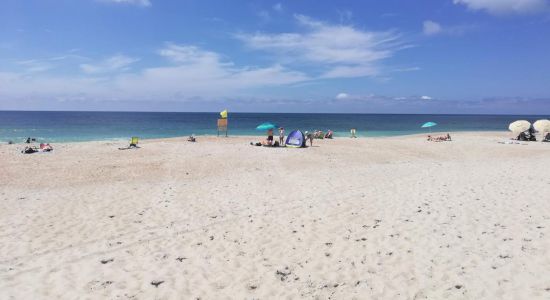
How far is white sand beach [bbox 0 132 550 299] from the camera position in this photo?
6.03m

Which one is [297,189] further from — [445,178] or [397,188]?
[445,178]

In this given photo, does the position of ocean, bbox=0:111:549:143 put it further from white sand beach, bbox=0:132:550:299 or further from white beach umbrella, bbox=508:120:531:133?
white sand beach, bbox=0:132:550:299

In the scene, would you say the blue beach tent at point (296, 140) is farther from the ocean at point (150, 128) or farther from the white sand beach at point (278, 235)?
the ocean at point (150, 128)

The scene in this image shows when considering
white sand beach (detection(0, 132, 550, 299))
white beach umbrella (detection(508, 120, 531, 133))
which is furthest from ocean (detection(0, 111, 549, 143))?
white sand beach (detection(0, 132, 550, 299))

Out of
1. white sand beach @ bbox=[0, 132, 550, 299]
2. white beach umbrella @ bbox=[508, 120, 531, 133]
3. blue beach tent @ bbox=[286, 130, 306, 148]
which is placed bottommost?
white sand beach @ bbox=[0, 132, 550, 299]

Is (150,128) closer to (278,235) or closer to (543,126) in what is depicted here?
(543,126)

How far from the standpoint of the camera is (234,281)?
630cm

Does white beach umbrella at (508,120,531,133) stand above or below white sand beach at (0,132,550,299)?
above

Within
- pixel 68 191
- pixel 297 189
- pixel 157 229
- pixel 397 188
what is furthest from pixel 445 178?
pixel 68 191

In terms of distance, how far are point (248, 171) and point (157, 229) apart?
28.2ft

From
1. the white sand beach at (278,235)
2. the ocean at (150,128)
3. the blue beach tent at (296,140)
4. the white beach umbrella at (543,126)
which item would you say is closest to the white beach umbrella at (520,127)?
the white beach umbrella at (543,126)

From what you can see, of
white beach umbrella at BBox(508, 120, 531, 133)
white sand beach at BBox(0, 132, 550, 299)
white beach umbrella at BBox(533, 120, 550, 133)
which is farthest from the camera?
white beach umbrella at BBox(508, 120, 531, 133)

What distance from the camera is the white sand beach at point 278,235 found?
6.03 meters

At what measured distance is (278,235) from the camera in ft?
27.7
